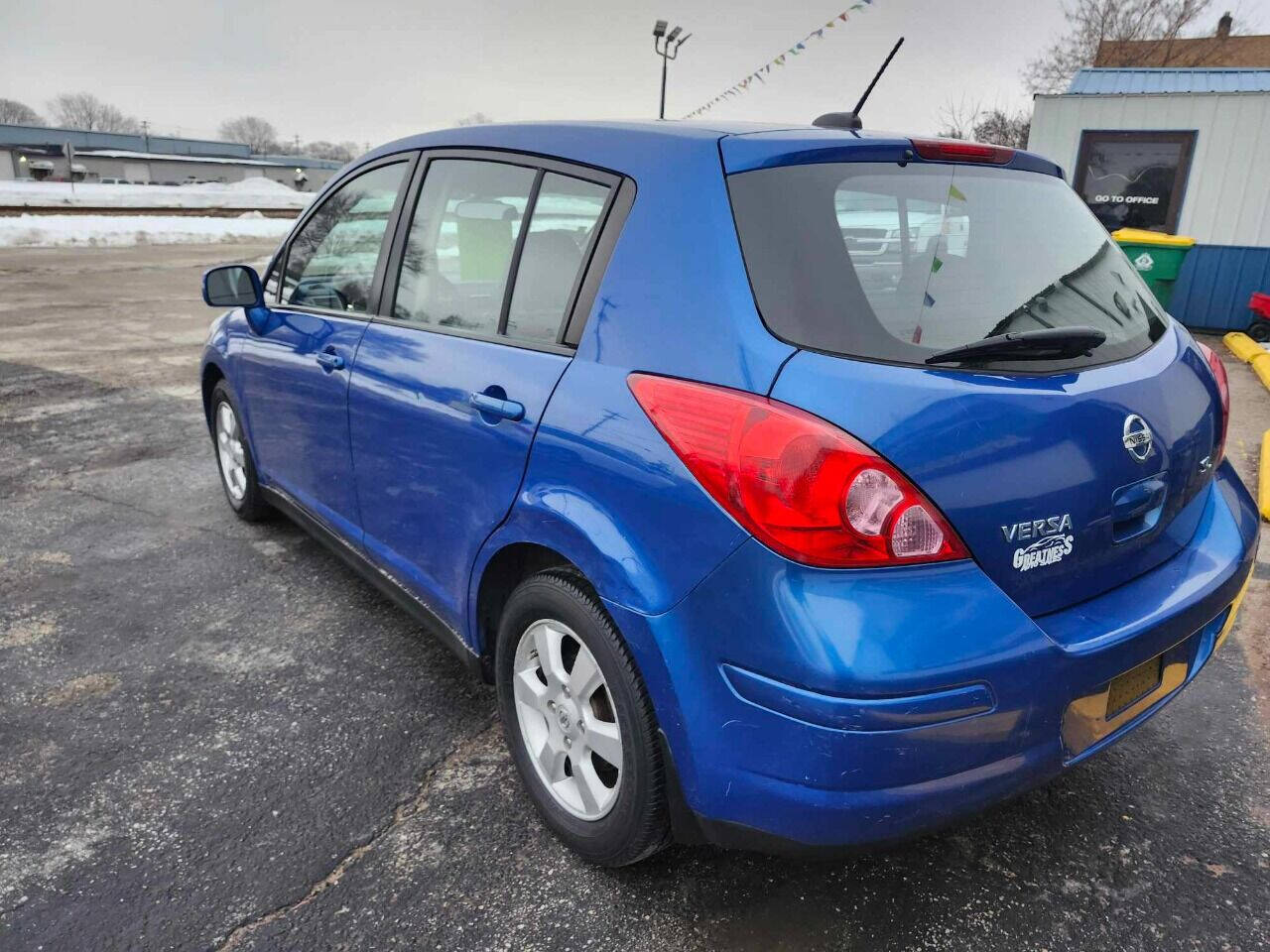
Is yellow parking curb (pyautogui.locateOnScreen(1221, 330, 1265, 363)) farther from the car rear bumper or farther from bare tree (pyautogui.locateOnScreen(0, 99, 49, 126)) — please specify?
bare tree (pyautogui.locateOnScreen(0, 99, 49, 126))

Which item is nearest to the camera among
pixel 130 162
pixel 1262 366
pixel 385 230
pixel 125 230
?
pixel 385 230

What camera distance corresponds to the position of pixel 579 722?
214 centimetres

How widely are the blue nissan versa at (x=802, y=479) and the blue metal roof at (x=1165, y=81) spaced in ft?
34.1

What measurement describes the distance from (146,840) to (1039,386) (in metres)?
2.35

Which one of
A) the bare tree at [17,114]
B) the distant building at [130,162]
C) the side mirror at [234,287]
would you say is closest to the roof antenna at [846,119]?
the side mirror at [234,287]

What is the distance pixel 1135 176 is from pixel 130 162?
84122 millimetres

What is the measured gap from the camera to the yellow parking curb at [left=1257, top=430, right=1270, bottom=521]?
451cm

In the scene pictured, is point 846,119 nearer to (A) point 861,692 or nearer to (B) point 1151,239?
(A) point 861,692

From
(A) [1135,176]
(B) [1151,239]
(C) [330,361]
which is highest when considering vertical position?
(A) [1135,176]

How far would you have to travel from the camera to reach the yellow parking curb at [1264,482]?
14.8 ft

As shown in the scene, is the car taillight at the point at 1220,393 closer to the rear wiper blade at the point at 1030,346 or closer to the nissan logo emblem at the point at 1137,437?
the nissan logo emblem at the point at 1137,437

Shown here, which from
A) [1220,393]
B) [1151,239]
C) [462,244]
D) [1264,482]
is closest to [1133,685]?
[1220,393]

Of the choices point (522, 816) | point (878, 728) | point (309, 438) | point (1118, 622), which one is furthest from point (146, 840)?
point (1118, 622)

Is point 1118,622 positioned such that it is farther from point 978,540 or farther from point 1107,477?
point 978,540
